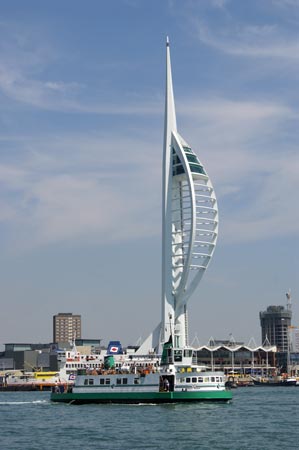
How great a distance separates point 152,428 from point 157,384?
23.0m

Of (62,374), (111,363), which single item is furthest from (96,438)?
(62,374)

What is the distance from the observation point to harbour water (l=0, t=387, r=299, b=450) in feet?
174

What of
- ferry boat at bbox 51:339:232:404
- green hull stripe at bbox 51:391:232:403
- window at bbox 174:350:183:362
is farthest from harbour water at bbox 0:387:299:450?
window at bbox 174:350:183:362

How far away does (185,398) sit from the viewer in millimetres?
82312

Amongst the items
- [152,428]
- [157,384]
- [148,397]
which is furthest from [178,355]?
[152,428]

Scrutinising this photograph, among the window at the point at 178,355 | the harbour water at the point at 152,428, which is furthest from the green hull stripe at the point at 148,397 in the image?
the window at the point at 178,355

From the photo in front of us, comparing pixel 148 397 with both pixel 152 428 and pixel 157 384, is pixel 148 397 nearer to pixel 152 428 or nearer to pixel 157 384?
pixel 157 384

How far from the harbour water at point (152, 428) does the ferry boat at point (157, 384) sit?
2.01m

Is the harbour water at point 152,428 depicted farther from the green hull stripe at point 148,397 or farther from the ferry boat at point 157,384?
the ferry boat at point 157,384

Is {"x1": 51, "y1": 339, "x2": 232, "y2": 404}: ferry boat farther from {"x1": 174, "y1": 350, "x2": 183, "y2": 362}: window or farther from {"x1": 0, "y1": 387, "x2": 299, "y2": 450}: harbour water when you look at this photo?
{"x1": 0, "y1": 387, "x2": 299, "y2": 450}: harbour water

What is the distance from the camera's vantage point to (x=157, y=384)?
85.0 m

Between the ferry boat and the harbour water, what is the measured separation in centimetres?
201

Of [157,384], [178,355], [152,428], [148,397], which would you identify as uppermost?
[178,355]

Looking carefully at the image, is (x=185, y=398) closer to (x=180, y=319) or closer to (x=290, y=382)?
(x=180, y=319)
